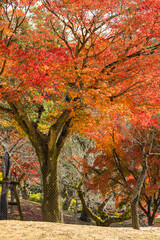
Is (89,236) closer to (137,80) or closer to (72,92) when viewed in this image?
(72,92)

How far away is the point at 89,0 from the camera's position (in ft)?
21.1

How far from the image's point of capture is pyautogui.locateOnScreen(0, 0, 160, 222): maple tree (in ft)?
22.1

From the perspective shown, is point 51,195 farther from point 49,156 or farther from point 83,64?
point 83,64

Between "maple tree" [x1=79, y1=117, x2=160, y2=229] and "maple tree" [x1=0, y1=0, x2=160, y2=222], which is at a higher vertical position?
"maple tree" [x1=0, y1=0, x2=160, y2=222]

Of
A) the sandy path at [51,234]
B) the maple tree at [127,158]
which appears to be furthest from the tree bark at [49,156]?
the sandy path at [51,234]

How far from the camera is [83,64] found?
7266mm

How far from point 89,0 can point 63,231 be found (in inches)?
223

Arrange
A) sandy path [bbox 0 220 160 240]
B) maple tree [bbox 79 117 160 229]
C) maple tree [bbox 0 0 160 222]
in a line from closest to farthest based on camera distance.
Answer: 1. sandy path [bbox 0 220 160 240]
2. maple tree [bbox 0 0 160 222]
3. maple tree [bbox 79 117 160 229]

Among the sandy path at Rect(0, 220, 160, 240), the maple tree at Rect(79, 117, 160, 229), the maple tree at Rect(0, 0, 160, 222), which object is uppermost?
the maple tree at Rect(0, 0, 160, 222)

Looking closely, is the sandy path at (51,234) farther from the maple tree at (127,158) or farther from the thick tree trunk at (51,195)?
the maple tree at (127,158)

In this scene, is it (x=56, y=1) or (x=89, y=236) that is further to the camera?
(x=56, y=1)

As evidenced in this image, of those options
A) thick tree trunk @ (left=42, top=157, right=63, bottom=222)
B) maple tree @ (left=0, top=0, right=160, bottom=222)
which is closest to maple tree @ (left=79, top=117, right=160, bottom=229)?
maple tree @ (left=0, top=0, right=160, bottom=222)

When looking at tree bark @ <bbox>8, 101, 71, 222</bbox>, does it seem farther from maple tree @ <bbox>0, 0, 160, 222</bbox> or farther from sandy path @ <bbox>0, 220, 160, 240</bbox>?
sandy path @ <bbox>0, 220, 160, 240</bbox>

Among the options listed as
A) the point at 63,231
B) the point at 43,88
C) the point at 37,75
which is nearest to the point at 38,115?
the point at 43,88
